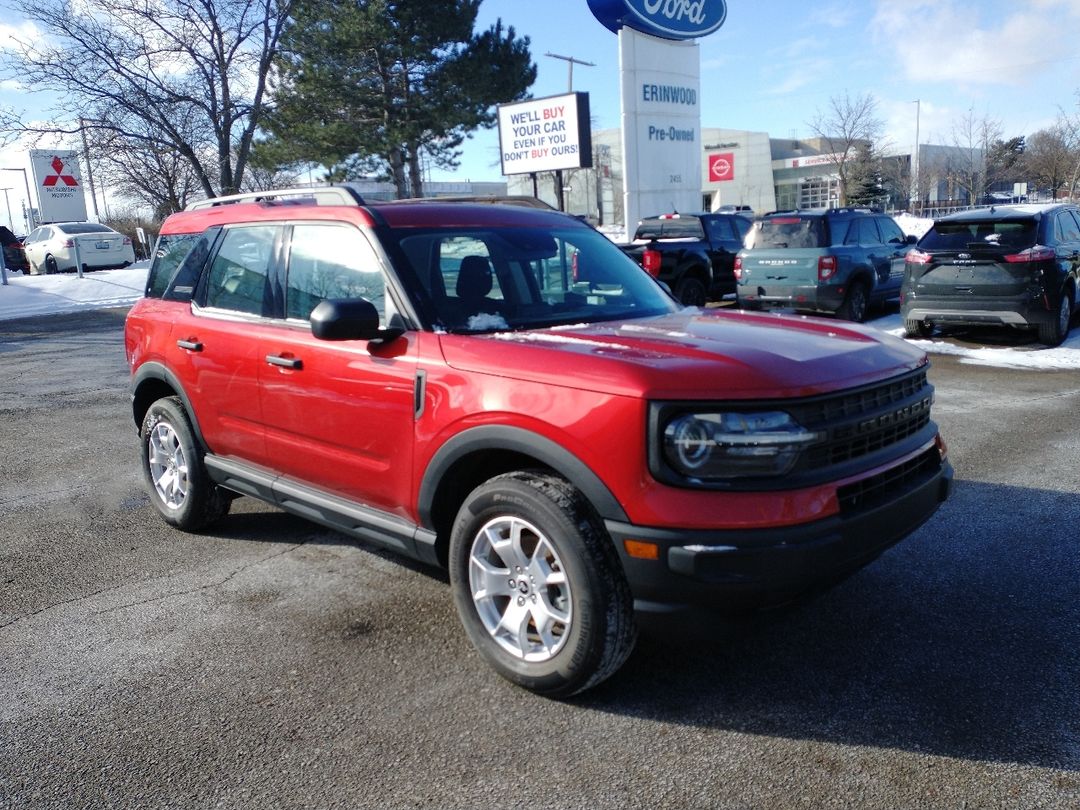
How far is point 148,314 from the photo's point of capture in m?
5.35

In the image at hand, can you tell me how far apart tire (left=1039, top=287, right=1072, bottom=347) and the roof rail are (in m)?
9.13

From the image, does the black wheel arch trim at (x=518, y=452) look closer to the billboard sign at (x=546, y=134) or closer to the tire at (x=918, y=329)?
the tire at (x=918, y=329)

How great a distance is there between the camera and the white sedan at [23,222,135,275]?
85.0 feet

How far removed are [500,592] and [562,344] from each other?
3.17ft

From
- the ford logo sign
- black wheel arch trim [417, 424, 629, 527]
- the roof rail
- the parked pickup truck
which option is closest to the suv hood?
black wheel arch trim [417, 424, 629, 527]

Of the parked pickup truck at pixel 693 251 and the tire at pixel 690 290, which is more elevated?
the parked pickup truck at pixel 693 251

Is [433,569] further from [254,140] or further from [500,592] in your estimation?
[254,140]

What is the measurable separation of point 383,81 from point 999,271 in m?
23.8

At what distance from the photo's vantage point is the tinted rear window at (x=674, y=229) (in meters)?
15.6

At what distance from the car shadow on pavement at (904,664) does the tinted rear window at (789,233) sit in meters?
8.76

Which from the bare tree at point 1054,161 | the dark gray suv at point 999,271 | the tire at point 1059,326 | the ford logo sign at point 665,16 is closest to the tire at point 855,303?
the dark gray suv at point 999,271

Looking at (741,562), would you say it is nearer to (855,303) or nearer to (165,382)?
(165,382)

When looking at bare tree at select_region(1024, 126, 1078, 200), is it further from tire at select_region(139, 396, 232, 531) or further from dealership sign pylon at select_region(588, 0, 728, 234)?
tire at select_region(139, 396, 232, 531)

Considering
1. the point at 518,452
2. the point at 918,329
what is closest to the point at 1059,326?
the point at 918,329
